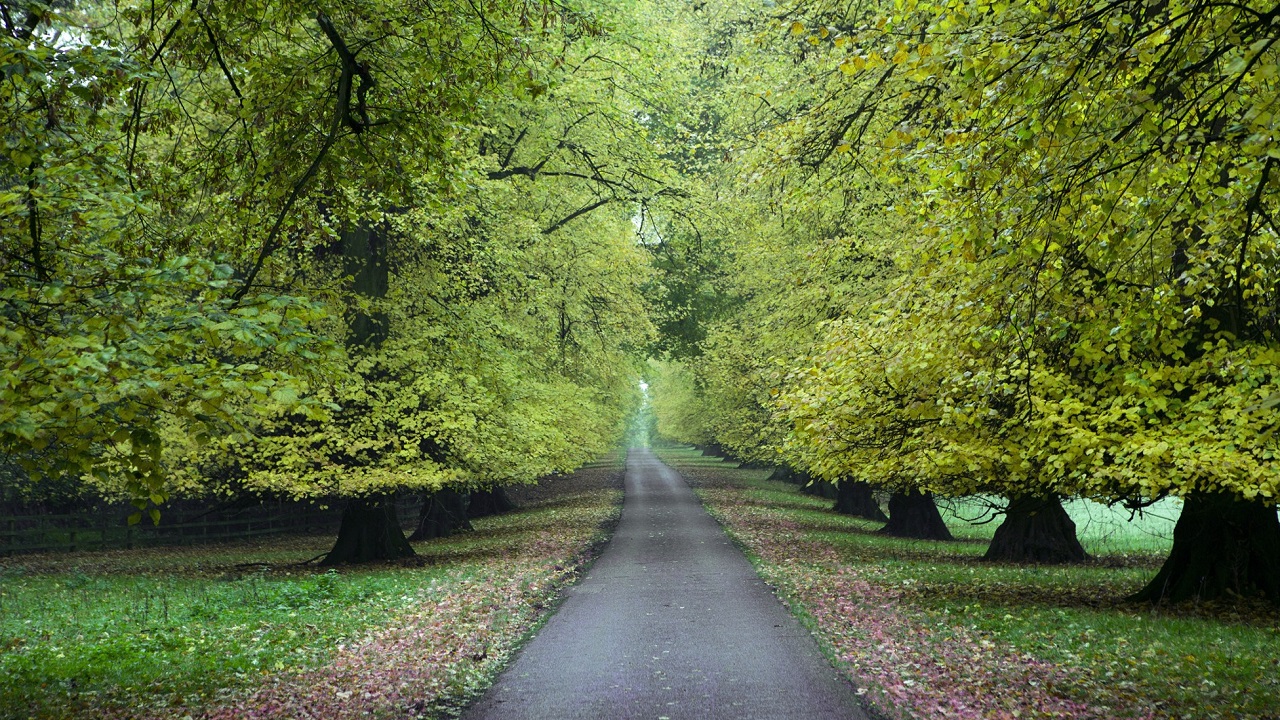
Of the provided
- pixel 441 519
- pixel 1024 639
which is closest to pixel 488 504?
pixel 441 519

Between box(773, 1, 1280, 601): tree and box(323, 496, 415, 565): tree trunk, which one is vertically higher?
box(773, 1, 1280, 601): tree

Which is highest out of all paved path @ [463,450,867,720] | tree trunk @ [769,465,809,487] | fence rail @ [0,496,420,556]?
tree trunk @ [769,465,809,487]

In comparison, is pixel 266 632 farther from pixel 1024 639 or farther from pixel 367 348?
pixel 1024 639

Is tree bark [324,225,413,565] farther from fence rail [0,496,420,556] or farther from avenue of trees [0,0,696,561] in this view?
fence rail [0,496,420,556]

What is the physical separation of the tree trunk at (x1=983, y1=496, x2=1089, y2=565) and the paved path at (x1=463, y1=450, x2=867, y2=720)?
6.05 m

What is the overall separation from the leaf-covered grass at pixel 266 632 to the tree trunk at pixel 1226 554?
28.2 feet

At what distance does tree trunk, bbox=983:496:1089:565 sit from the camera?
1917cm

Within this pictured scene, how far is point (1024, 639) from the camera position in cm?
1023

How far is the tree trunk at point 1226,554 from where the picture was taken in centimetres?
1196

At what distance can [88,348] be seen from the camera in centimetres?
564

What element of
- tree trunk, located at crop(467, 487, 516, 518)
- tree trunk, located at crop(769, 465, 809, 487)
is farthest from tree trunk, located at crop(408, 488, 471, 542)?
tree trunk, located at crop(769, 465, 809, 487)

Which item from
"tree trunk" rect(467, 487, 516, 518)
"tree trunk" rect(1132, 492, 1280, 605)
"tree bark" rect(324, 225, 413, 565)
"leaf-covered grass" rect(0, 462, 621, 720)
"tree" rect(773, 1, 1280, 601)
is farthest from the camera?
"tree trunk" rect(467, 487, 516, 518)

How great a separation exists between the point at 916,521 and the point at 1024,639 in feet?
51.0

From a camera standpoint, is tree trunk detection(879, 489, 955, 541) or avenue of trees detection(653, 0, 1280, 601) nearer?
avenue of trees detection(653, 0, 1280, 601)
